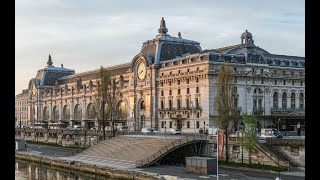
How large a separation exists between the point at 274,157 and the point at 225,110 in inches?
378

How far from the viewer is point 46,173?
66000mm

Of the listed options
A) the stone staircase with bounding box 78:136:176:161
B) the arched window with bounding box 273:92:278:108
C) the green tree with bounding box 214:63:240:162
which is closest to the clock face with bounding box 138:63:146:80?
the arched window with bounding box 273:92:278:108

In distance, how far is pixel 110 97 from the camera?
85.1 meters

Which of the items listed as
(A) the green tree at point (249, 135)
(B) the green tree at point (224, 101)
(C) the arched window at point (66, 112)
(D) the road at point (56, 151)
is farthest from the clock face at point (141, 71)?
(A) the green tree at point (249, 135)

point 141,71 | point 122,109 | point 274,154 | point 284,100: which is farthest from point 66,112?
point 274,154

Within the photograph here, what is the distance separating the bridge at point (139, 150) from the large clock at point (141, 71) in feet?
115

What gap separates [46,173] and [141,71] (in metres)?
48.3

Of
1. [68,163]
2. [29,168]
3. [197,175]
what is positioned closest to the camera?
[197,175]

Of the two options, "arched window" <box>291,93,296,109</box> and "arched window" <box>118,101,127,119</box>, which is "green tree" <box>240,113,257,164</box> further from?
"arched window" <box>118,101,127,119</box>

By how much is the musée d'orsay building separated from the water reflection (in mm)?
31097

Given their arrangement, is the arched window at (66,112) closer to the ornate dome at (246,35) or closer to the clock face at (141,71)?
the clock face at (141,71)

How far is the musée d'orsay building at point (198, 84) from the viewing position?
93125 millimetres
